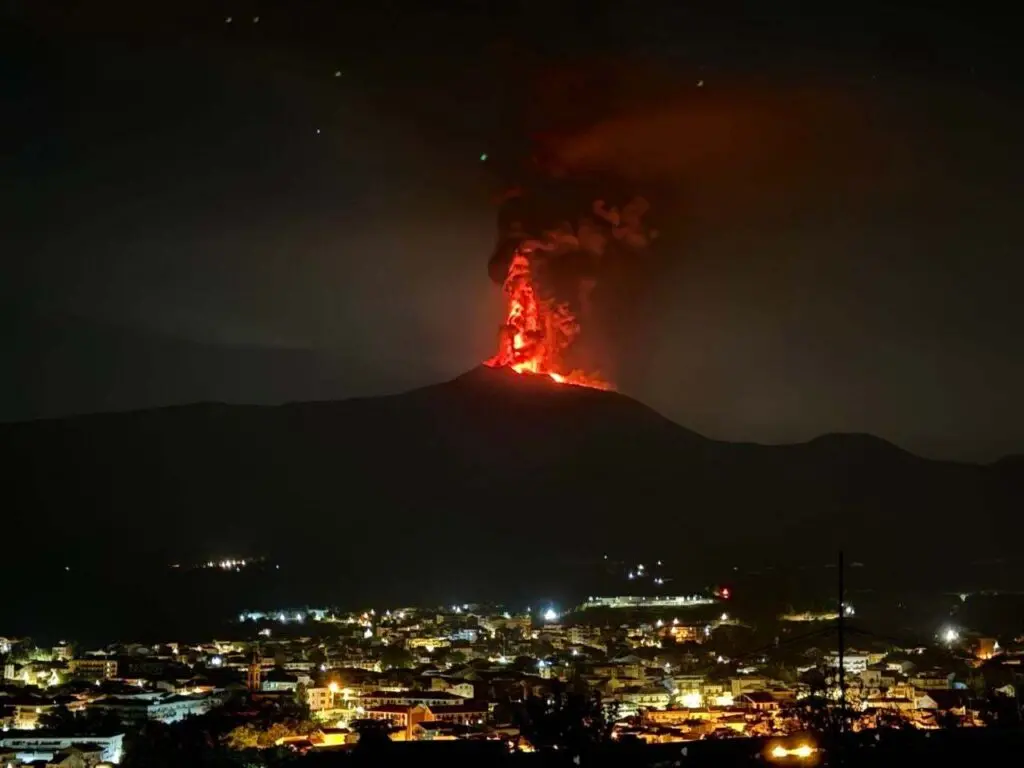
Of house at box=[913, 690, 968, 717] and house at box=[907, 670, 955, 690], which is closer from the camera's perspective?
house at box=[913, 690, 968, 717]

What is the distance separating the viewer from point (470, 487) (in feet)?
248

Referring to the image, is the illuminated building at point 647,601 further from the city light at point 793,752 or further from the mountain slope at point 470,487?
the city light at point 793,752

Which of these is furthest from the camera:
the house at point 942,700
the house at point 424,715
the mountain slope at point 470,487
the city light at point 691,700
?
the mountain slope at point 470,487

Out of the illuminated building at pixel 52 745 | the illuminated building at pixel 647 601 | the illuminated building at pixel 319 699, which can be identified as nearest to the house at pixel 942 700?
the illuminated building at pixel 319 699

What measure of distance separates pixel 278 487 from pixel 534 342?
31021 mm

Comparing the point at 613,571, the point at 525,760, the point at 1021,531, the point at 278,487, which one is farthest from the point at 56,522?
the point at 525,760

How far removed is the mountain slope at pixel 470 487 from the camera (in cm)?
6688

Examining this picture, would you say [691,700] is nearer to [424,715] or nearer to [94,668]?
[424,715]

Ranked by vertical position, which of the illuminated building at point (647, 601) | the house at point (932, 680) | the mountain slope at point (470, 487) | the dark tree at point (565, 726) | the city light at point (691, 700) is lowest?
the city light at point (691, 700)

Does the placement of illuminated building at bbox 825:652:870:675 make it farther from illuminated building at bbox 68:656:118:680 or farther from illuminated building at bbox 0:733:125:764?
illuminated building at bbox 68:656:118:680

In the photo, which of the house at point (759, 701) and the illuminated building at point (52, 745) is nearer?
the illuminated building at point (52, 745)

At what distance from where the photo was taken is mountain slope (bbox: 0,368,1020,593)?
219ft

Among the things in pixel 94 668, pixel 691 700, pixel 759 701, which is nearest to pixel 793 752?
pixel 759 701

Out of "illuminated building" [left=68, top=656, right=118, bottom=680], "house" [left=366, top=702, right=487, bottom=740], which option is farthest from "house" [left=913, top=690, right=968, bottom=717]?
"illuminated building" [left=68, top=656, right=118, bottom=680]
